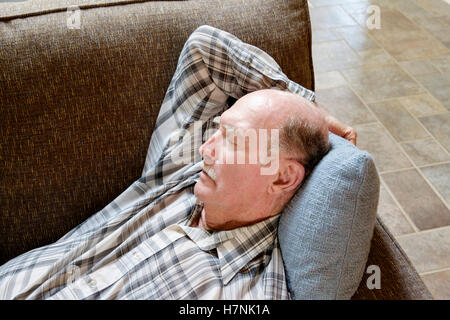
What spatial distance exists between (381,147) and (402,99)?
0.45 meters

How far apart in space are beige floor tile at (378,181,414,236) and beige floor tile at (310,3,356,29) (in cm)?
156

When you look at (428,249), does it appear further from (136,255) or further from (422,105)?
(136,255)

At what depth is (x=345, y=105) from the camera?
250 centimetres

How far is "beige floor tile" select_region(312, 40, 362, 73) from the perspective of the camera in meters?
2.78

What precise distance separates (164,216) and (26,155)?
414 millimetres

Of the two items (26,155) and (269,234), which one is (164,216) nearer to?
(269,234)

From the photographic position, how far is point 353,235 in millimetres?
914

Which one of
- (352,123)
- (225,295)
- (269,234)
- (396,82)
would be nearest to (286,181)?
(269,234)

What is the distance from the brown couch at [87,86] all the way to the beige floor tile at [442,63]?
1.79m

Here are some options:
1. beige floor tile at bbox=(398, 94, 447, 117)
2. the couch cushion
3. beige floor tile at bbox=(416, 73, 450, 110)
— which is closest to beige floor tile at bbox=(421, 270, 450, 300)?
the couch cushion

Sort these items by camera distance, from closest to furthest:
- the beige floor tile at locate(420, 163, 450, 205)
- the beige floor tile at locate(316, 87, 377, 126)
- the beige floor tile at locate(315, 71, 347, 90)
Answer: the beige floor tile at locate(420, 163, 450, 205) < the beige floor tile at locate(316, 87, 377, 126) < the beige floor tile at locate(315, 71, 347, 90)

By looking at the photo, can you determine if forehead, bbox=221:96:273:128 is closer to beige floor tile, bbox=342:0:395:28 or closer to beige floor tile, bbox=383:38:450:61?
beige floor tile, bbox=383:38:450:61

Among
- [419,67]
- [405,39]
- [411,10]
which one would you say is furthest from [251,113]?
[411,10]

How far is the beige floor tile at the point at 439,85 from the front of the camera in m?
2.51
